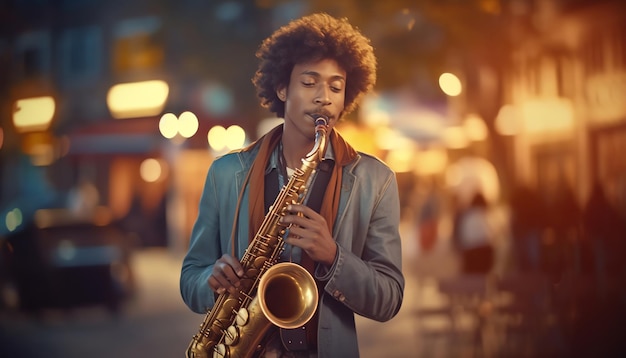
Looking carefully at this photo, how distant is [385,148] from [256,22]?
56.6 inches

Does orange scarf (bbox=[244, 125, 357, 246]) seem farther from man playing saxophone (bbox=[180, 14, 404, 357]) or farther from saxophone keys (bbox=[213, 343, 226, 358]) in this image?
saxophone keys (bbox=[213, 343, 226, 358])

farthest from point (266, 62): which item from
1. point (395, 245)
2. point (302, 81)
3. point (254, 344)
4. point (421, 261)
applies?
point (421, 261)

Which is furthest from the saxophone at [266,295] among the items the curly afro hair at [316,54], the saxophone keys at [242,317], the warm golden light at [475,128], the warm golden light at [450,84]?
the warm golden light at [475,128]

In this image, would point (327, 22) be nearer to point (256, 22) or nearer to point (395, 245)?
point (395, 245)

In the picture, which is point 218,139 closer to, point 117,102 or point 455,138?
point 117,102

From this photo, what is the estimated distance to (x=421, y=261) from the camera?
586cm

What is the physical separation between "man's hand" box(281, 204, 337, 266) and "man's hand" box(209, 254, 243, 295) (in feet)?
0.65

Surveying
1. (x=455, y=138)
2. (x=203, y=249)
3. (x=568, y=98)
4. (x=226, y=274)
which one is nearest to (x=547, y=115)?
(x=568, y=98)

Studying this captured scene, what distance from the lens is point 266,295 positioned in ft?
7.60

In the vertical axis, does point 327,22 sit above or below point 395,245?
above

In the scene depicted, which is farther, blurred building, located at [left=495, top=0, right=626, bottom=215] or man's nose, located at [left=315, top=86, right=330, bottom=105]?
blurred building, located at [left=495, top=0, right=626, bottom=215]

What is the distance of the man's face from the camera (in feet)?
7.77

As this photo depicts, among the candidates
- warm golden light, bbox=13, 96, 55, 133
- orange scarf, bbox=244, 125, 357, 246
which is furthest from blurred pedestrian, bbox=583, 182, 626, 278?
warm golden light, bbox=13, 96, 55, 133

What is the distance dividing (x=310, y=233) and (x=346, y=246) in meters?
0.25
